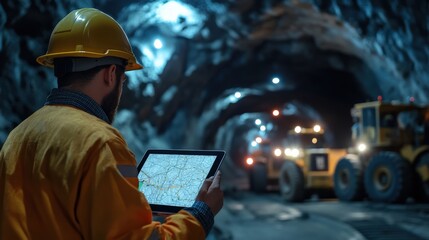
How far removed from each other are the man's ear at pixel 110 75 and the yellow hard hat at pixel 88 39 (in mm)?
50

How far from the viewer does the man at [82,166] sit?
5.42 feet

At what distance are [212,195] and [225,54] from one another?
1490 cm

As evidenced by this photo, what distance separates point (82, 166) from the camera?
1.66 meters

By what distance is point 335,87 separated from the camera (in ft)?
67.4

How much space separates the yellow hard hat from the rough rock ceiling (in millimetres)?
4888

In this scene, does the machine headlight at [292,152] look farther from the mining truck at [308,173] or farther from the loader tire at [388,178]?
the loader tire at [388,178]

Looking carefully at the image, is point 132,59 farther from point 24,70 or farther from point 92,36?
point 24,70

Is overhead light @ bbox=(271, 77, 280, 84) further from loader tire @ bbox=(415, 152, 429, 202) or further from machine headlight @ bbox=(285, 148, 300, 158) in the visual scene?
loader tire @ bbox=(415, 152, 429, 202)

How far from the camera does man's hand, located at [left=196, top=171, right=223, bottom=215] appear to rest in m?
1.97

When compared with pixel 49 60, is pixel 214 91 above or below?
above

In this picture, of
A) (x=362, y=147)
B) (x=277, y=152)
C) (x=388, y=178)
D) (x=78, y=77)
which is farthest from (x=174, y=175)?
(x=277, y=152)

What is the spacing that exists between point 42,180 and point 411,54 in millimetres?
11458

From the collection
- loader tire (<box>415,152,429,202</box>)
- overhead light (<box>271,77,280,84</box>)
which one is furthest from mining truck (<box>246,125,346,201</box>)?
overhead light (<box>271,77,280,84</box>)

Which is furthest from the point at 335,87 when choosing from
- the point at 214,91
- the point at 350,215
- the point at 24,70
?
the point at 24,70
